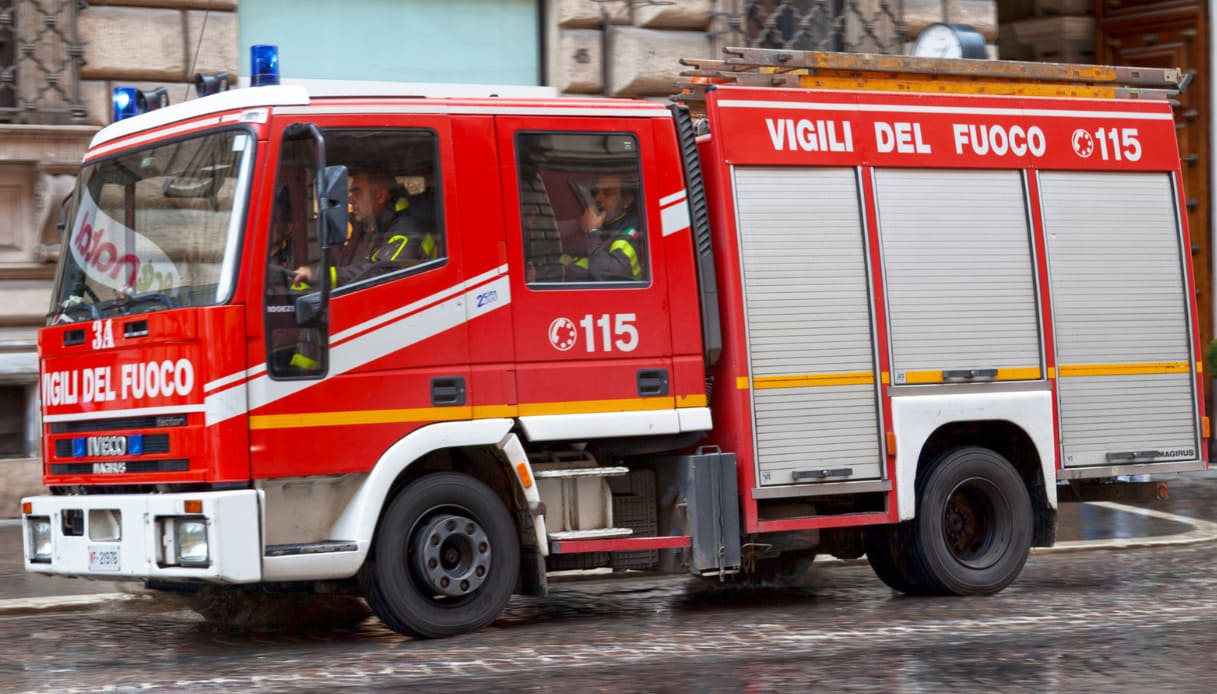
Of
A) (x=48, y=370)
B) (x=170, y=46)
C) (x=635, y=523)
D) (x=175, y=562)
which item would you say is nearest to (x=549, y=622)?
(x=635, y=523)

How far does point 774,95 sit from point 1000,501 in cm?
259

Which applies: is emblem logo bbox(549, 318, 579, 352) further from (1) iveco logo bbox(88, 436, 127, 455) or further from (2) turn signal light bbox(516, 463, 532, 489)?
(1) iveco logo bbox(88, 436, 127, 455)

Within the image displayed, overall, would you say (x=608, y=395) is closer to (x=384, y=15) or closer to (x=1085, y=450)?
(x=1085, y=450)

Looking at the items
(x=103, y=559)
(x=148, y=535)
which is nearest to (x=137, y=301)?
(x=148, y=535)

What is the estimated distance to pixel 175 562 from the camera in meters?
7.93

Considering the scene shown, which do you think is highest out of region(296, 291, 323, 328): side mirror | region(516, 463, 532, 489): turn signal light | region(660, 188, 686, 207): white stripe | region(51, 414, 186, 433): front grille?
region(660, 188, 686, 207): white stripe

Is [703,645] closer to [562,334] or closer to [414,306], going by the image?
[562,334]

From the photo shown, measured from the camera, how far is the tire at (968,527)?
32.4 feet

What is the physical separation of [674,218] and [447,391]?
59.2 inches

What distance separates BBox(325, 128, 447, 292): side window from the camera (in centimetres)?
823

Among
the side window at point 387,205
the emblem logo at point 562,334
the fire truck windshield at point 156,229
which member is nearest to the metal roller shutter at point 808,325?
the emblem logo at point 562,334

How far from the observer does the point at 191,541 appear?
7887mm

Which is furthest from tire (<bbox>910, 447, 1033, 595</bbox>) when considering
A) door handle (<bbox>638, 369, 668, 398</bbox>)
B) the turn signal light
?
the turn signal light

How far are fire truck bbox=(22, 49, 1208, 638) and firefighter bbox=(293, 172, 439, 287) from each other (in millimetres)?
16
